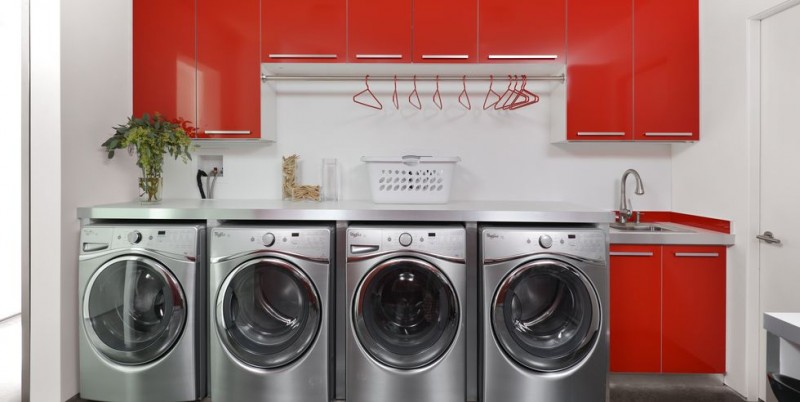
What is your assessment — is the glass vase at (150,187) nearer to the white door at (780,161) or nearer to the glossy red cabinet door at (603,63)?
the glossy red cabinet door at (603,63)

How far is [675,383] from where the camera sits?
253 centimetres

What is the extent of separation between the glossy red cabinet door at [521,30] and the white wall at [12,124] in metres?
2.35

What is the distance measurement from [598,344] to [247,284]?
1.68 meters

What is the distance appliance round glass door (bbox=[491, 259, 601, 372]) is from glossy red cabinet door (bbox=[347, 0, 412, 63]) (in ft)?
4.63

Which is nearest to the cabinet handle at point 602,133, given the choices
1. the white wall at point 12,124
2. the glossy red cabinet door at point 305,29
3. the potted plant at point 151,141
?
the glossy red cabinet door at point 305,29

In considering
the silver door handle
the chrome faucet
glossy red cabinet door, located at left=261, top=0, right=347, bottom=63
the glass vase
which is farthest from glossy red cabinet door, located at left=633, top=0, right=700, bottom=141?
the glass vase

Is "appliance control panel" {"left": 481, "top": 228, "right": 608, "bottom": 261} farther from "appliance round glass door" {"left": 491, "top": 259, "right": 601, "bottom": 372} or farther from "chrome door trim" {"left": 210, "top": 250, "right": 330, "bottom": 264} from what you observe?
"chrome door trim" {"left": 210, "top": 250, "right": 330, "bottom": 264}

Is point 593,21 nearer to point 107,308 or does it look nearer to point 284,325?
point 284,325

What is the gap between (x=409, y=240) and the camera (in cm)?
213

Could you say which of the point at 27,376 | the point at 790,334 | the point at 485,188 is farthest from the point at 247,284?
the point at 790,334

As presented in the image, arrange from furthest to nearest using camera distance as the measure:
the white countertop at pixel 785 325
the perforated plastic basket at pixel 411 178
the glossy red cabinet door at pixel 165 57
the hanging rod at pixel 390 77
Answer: the hanging rod at pixel 390 77
the glossy red cabinet door at pixel 165 57
the perforated plastic basket at pixel 411 178
the white countertop at pixel 785 325

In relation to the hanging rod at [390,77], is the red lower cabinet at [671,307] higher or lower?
lower

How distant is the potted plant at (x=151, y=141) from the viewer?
244 cm

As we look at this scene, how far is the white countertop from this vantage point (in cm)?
90
